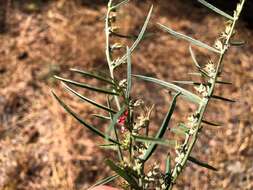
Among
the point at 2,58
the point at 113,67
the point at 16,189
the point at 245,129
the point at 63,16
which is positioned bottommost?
the point at 16,189

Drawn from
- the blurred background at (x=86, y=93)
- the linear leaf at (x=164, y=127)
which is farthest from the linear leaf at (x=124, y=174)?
the blurred background at (x=86, y=93)

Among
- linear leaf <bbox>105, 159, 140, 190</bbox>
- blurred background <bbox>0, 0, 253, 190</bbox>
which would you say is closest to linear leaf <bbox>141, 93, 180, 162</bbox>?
linear leaf <bbox>105, 159, 140, 190</bbox>

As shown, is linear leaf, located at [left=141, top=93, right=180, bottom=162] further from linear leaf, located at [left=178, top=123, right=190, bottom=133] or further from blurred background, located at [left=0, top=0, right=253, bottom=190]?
blurred background, located at [left=0, top=0, right=253, bottom=190]

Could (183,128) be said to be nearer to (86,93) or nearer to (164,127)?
(164,127)

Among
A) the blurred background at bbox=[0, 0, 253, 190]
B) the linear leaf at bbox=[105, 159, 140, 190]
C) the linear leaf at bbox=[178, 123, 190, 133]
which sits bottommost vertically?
the blurred background at bbox=[0, 0, 253, 190]

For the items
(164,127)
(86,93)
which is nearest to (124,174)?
(164,127)

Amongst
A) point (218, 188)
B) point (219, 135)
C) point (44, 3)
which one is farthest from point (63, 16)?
point (218, 188)

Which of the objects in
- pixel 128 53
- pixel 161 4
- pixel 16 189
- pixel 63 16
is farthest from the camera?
pixel 161 4

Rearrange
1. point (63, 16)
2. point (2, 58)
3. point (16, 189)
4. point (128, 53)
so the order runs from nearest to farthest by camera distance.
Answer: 1. point (128, 53)
2. point (16, 189)
3. point (2, 58)
4. point (63, 16)

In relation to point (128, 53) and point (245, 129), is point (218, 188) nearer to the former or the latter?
point (245, 129)
